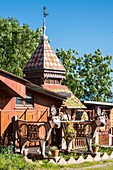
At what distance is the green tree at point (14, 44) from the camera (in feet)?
125

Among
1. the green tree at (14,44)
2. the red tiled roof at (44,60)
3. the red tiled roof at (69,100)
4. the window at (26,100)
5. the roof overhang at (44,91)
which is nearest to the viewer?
the roof overhang at (44,91)

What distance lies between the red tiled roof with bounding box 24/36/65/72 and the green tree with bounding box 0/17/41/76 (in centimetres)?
1162

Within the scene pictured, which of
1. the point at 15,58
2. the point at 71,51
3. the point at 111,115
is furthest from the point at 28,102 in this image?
the point at 71,51

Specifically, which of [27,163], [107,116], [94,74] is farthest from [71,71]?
[27,163]

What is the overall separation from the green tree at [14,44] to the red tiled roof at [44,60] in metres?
11.6

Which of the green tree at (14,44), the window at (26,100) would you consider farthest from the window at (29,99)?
the green tree at (14,44)

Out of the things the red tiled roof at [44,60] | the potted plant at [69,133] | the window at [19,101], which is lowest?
the potted plant at [69,133]

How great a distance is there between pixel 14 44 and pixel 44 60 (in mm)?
14002

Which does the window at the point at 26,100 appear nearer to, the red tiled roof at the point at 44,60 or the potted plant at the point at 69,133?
the potted plant at the point at 69,133

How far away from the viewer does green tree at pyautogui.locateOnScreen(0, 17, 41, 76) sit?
38094mm

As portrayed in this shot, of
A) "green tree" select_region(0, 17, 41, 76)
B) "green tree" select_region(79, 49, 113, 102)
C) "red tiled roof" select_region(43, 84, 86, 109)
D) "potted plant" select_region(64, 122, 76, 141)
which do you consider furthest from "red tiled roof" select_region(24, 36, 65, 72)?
"green tree" select_region(79, 49, 113, 102)

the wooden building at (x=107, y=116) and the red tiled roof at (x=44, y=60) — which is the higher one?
the red tiled roof at (x=44, y=60)

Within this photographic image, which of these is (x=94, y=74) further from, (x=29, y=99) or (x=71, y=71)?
(x=29, y=99)

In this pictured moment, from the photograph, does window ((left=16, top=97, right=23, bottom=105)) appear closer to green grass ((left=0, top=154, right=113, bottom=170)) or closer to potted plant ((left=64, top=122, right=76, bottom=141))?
potted plant ((left=64, top=122, right=76, bottom=141))
